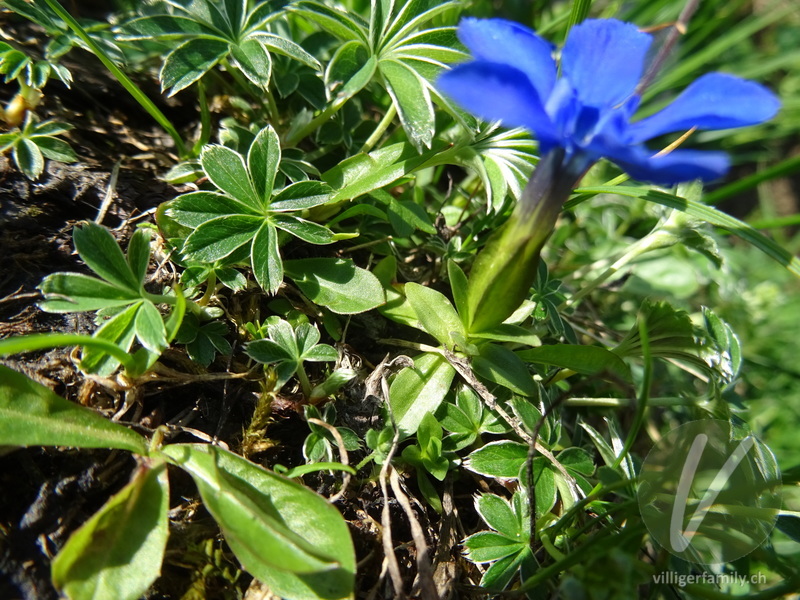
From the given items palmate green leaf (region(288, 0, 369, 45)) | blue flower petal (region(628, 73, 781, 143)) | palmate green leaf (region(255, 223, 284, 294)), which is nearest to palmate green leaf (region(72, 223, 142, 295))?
palmate green leaf (region(255, 223, 284, 294))

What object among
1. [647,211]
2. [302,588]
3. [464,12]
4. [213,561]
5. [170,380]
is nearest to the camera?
[302,588]

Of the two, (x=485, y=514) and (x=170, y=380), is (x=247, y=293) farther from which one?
(x=485, y=514)

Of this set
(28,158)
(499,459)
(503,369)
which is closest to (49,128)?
(28,158)

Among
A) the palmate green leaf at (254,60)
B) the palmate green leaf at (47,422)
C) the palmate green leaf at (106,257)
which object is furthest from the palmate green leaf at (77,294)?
the palmate green leaf at (254,60)

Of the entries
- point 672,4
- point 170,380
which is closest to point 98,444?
point 170,380

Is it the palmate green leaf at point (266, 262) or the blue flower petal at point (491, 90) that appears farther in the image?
A: the palmate green leaf at point (266, 262)

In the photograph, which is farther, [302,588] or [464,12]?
[464,12]

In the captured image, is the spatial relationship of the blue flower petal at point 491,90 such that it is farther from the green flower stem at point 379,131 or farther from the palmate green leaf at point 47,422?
the palmate green leaf at point 47,422
